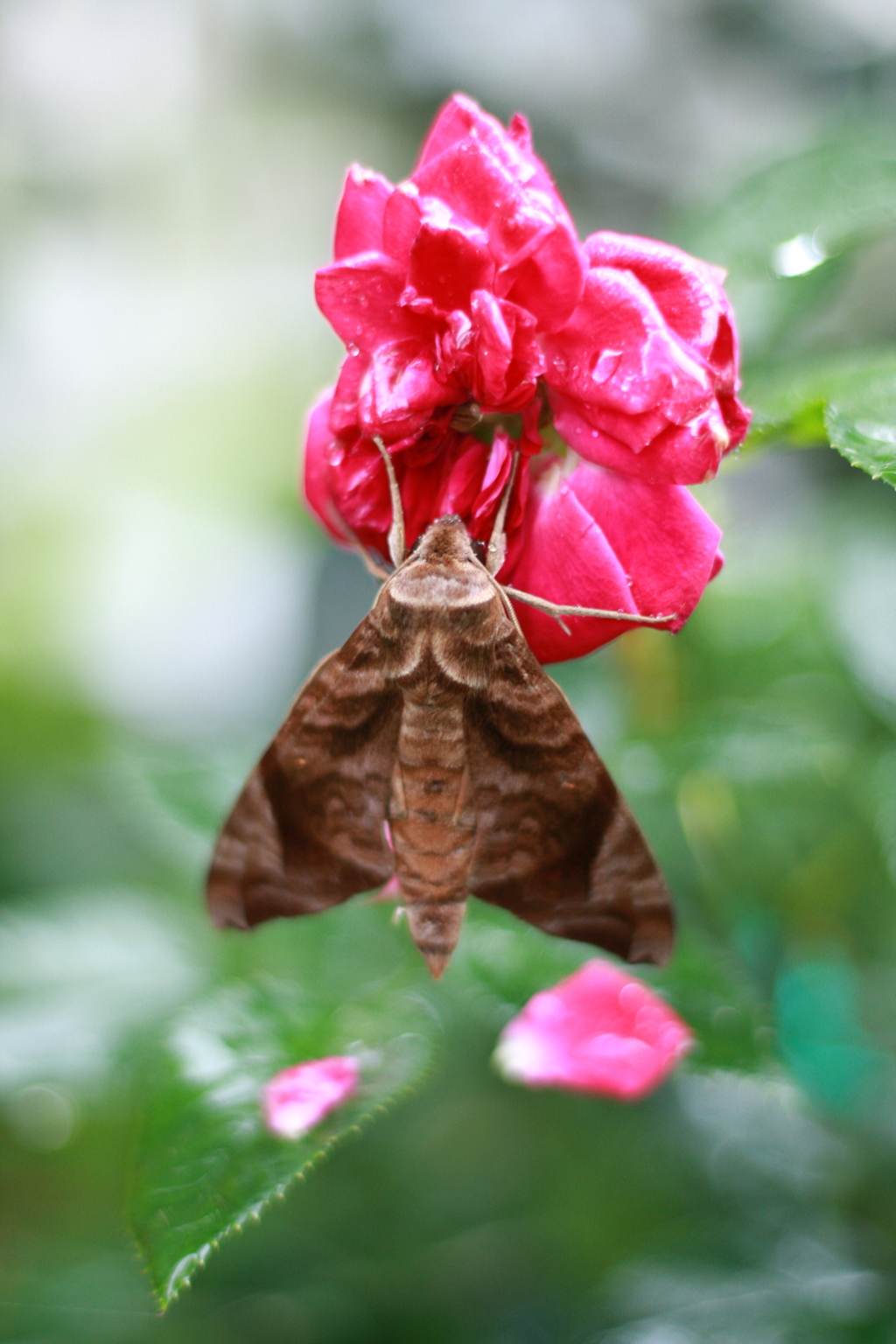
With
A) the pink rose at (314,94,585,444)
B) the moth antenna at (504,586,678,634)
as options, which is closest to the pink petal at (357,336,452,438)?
the pink rose at (314,94,585,444)

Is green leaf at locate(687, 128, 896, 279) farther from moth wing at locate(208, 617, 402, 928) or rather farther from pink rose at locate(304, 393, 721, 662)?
moth wing at locate(208, 617, 402, 928)

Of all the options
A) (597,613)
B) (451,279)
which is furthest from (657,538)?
(451,279)

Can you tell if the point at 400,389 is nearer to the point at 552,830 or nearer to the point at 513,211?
the point at 513,211

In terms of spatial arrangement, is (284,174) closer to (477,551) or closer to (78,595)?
(78,595)

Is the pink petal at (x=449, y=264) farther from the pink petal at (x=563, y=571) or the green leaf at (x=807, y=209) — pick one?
the green leaf at (x=807, y=209)

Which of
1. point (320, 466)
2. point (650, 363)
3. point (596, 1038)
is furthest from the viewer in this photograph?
point (596, 1038)

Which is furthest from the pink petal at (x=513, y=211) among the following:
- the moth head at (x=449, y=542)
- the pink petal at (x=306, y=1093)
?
the pink petal at (x=306, y=1093)

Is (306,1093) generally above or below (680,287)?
below

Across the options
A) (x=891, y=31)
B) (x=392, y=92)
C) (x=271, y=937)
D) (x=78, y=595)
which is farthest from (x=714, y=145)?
(x=271, y=937)
